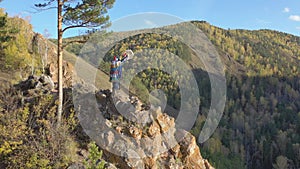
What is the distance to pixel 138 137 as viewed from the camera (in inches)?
557

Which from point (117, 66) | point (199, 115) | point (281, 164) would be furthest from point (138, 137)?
point (199, 115)

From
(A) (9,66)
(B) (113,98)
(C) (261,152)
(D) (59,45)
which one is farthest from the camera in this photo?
(C) (261,152)

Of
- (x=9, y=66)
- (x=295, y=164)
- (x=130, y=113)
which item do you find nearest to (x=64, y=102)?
(x=130, y=113)

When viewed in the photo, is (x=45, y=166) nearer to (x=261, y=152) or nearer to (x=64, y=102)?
(x=64, y=102)

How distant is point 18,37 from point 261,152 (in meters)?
90.7

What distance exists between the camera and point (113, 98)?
1555cm

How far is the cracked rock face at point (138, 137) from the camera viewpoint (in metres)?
13.2

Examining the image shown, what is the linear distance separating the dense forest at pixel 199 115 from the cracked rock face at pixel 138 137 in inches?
44.8

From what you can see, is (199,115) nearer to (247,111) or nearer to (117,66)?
(247,111)

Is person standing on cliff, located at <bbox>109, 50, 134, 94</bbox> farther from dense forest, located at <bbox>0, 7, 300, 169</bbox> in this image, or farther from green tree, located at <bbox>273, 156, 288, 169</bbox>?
green tree, located at <bbox>273, 156, 288, 169</bbox>

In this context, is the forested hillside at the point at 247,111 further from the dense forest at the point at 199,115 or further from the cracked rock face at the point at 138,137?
the cracked rock face at the point at 138,137

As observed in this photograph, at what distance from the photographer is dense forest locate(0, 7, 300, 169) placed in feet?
38.8

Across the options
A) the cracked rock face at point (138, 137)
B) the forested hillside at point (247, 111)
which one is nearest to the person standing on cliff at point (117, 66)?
the cracked rock face at point (138, 137)

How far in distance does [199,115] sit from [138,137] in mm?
118187
